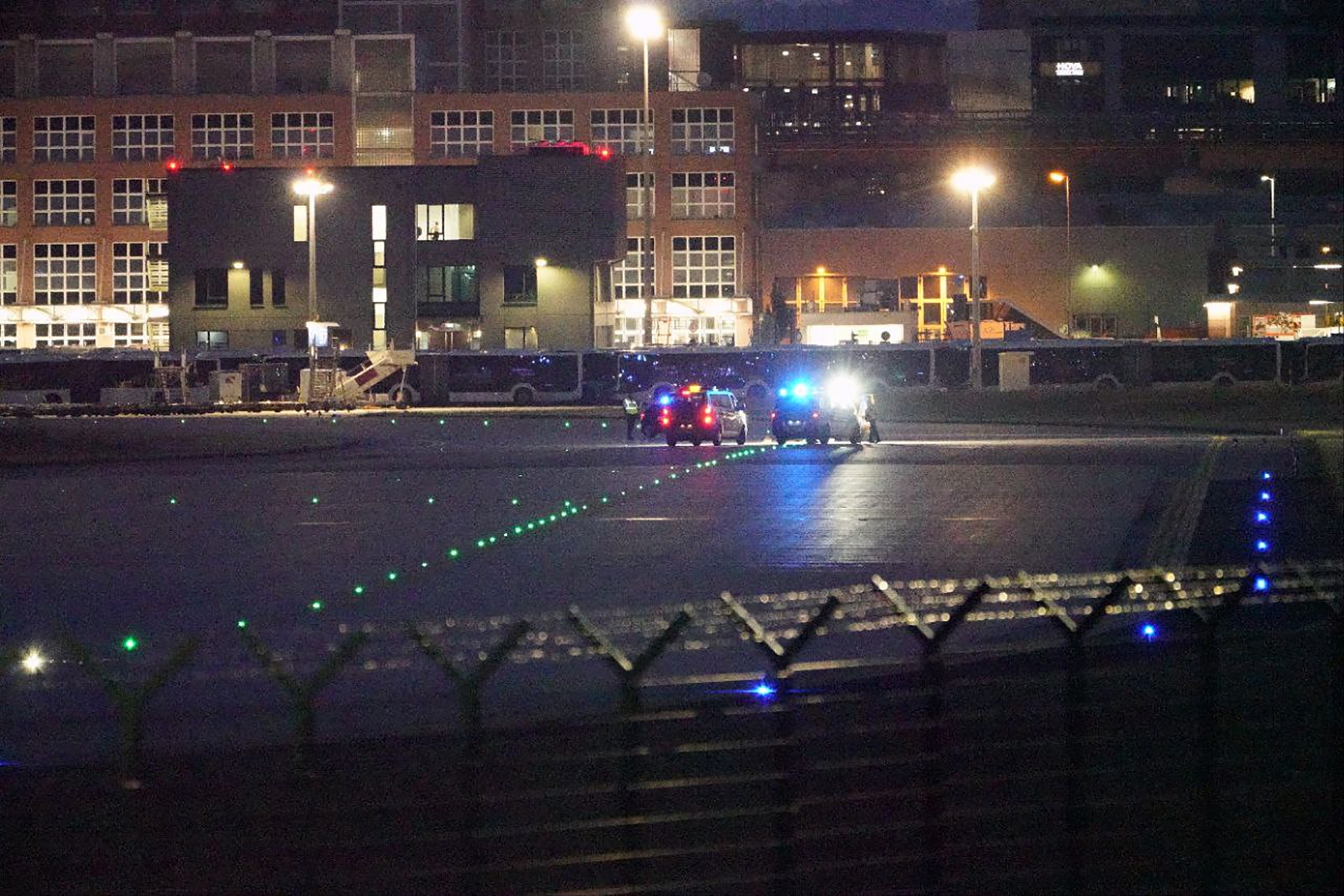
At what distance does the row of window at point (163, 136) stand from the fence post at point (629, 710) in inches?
3855

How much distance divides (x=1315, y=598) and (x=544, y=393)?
76.5m

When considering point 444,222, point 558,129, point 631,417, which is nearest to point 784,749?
point 631,417

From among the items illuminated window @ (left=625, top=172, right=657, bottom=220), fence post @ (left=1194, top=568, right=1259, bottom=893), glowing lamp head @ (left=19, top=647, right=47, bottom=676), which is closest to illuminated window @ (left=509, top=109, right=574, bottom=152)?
illuminated window @ (left=625, top=172, right=657, bottom=220)

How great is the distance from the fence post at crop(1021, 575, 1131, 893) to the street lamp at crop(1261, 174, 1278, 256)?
10601cm

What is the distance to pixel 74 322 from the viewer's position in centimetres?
Result: 10288

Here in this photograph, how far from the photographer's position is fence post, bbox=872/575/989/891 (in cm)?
782

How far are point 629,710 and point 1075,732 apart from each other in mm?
2372

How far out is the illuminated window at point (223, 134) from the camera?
4038 inches

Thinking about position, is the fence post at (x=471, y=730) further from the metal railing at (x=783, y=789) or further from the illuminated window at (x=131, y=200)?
the illuminated window at (x=131, y=200)

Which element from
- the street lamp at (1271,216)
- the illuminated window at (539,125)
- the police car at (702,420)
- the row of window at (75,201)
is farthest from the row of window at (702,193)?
the police car at (702,420)

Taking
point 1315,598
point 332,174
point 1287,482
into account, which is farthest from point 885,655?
point 332,174

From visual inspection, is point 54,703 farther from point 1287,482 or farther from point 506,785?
point 1287,482

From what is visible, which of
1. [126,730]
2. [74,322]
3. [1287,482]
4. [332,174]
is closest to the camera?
[126,730]

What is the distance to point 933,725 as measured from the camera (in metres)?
A: 7.91
